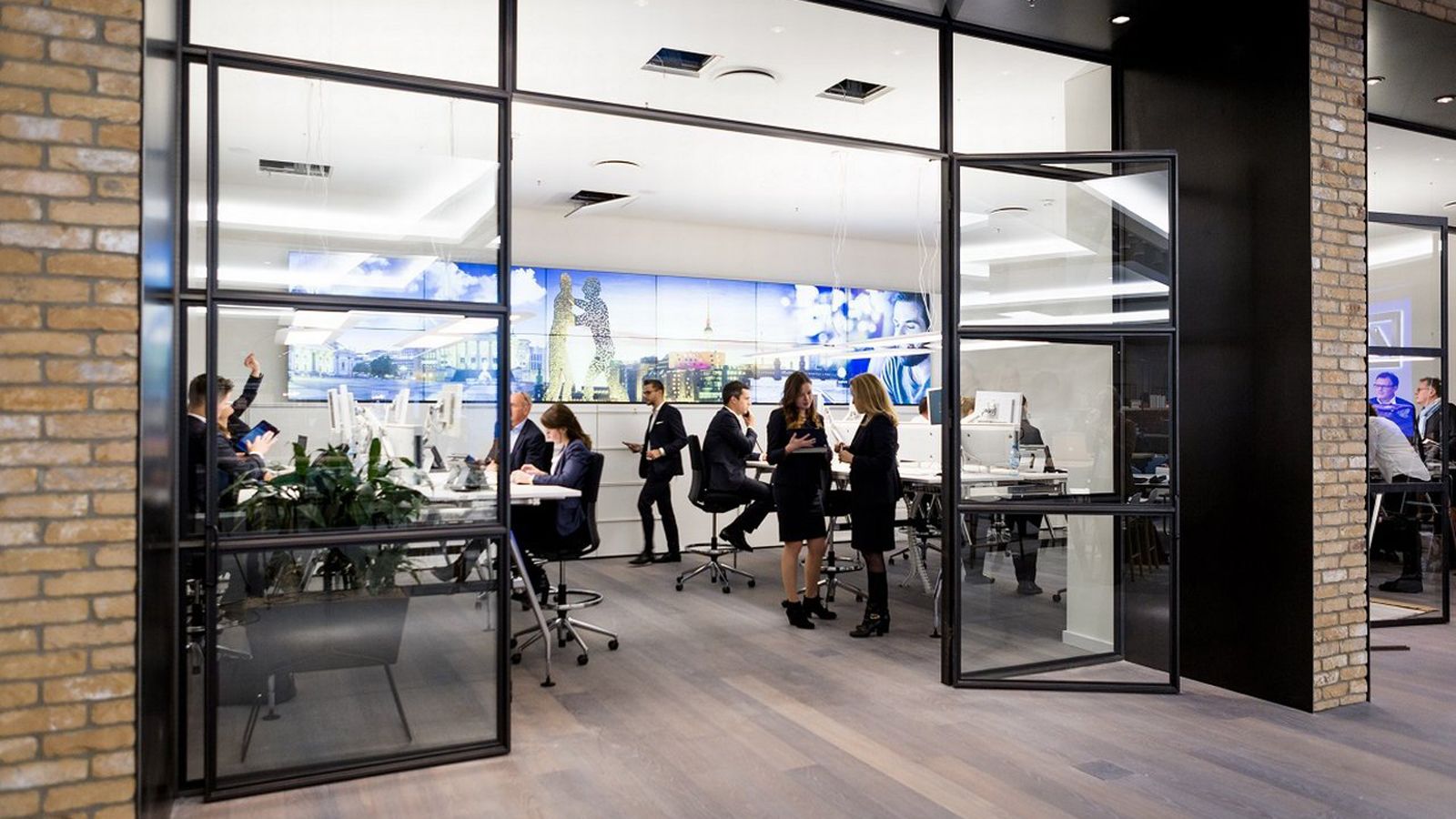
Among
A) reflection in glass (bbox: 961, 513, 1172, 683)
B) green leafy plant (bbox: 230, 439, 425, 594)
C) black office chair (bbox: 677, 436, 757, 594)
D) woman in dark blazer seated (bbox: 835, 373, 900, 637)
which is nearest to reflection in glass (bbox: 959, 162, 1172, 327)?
reflection in glass (bbox: 961, 513, 1172, 683)

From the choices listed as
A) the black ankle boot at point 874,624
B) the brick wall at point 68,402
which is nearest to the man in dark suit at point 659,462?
the black ankle boot at point 874,624

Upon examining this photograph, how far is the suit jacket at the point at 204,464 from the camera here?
10.9 feet

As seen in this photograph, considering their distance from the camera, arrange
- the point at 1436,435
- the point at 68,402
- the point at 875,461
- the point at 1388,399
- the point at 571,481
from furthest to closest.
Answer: the point at 1436,435 → the point at 1388,399 → the point at 875,461 → the point at 571,481 → the point at 68,402

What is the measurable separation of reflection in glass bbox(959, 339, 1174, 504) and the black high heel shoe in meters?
1.82

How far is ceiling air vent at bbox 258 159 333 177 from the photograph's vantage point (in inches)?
134

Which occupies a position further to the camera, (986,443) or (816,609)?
(816,609)

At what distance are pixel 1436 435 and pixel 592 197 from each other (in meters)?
6.37

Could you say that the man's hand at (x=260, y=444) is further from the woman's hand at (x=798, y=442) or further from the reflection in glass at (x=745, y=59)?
the woman's hand at (x=798, y=442)

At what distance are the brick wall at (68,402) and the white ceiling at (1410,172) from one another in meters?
6.41

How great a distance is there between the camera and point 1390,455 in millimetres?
6066

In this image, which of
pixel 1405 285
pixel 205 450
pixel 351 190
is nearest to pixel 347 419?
pixel 205 450

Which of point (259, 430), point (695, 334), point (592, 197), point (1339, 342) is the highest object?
point (592, 197)

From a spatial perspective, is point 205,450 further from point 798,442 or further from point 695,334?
point 695,334

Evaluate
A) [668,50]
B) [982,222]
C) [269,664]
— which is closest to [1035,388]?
[982,222]
